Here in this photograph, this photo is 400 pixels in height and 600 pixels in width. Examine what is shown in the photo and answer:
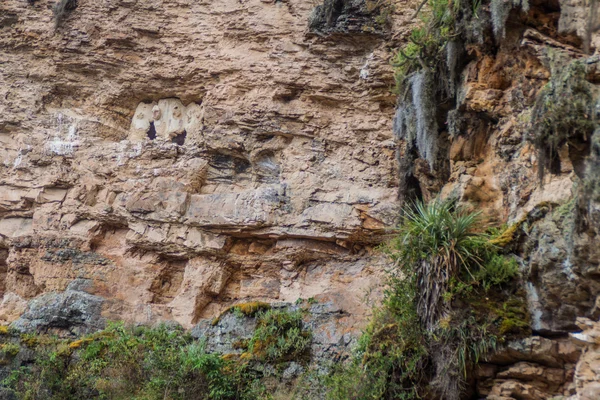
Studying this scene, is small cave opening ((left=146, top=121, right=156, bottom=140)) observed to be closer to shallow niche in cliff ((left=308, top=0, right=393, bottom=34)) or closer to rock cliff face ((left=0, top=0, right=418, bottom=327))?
rock cliff face ((left=0, top=0, right=418, bottom=327))

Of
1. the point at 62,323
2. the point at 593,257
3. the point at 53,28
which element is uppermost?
the point at 53,28

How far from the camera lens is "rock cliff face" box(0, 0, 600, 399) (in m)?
12.3

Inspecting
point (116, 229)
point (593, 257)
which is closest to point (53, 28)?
point (116, 229)

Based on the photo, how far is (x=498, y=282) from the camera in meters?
6.98

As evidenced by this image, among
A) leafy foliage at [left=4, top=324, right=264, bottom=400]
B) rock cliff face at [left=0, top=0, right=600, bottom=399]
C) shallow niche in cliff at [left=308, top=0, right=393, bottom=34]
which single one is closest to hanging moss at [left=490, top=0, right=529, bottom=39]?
rock cliff face at [left=0, top=0, right=600, bottom=399]

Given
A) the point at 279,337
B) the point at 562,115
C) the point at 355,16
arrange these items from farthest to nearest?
the point at 355,16, the point at 279,337, the point at 562,115

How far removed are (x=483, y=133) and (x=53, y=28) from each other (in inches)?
448

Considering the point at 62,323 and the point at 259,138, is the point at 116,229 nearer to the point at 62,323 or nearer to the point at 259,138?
the point at 62,323

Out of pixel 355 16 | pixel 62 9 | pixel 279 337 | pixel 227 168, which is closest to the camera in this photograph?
pixel 279 337

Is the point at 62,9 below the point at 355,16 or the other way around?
below

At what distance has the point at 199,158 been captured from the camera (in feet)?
44.9

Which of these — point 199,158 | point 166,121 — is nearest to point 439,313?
point 199,158

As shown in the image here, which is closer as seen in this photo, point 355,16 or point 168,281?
point 355,16

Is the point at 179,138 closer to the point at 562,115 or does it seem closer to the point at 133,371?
the point at 133,371
